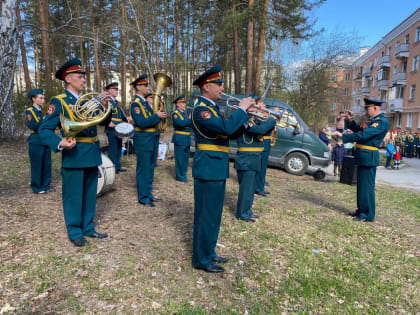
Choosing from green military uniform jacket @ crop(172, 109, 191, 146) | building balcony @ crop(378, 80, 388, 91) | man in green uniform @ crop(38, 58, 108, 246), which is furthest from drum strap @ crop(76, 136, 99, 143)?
building balcony @ crop(378, 80, 388, 91)

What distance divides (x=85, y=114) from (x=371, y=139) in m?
4.75

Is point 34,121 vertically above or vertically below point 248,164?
above

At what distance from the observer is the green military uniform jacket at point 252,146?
5.12 m

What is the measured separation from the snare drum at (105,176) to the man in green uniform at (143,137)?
0.55 m

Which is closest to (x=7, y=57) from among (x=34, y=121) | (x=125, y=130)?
(x=34, y=121)

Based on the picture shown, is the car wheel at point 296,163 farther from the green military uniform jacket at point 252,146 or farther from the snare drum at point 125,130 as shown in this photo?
the snare drum at point 125,130

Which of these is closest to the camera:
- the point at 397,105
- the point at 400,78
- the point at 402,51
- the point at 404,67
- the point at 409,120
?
the point at 409,120

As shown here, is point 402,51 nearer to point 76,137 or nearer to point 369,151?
point 369,151

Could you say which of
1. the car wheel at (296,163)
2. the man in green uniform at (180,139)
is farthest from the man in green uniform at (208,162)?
the car wheel at (296,163)

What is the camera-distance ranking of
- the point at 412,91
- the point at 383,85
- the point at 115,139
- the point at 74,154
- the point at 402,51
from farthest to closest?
1. the point at 383,85
2. the point at 402,51
3. the point at 412,91
4. the point at 115,139
5. the point at 74,154

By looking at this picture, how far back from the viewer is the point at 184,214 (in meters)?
5.16

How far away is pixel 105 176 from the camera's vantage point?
540 centimetres

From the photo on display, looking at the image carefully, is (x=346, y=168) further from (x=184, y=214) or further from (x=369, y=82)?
(x=369, y=82)

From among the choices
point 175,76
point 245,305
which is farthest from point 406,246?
point 175,76
